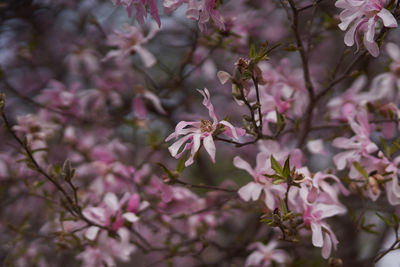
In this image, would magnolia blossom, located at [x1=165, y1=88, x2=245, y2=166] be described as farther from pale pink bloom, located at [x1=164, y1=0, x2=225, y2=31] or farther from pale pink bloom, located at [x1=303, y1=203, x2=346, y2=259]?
pale pink bloom, located at [x1=303, y1=203, x2=346, y2=259]

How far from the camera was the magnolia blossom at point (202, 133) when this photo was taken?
91cm

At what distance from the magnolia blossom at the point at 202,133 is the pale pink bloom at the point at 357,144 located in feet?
1.41

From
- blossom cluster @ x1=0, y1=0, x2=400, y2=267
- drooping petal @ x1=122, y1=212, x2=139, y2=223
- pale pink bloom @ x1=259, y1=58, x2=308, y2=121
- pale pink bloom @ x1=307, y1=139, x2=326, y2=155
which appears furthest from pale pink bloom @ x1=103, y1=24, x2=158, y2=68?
pale pink bloom @ x1=307, y1=139, x2=326, y2=155

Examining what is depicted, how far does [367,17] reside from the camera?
37.6 inches

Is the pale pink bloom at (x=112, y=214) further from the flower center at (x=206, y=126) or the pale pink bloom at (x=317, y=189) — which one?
the pale pink bloom at (x=317, y=189)

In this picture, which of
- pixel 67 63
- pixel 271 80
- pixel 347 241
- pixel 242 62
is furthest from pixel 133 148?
pixel 242 62

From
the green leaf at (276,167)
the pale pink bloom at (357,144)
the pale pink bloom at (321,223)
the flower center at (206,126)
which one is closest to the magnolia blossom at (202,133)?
the flower center at (206,126)

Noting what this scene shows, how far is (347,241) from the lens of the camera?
2.08 metres

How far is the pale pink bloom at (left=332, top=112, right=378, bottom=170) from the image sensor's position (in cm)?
118

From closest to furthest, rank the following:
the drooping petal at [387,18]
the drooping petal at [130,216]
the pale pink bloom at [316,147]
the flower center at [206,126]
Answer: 1. the drooping petal at [387,18]
2. the flower center at [206,126]
3. the drooping petal at [130,216]
4. the pale pink bloom at [316,147]

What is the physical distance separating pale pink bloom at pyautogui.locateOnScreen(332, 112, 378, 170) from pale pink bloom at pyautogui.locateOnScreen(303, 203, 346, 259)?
0.52 feet

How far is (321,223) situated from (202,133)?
420 mm

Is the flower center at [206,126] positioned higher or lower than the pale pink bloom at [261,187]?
higher

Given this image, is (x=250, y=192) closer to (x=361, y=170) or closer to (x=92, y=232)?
(x=361, y=170)
